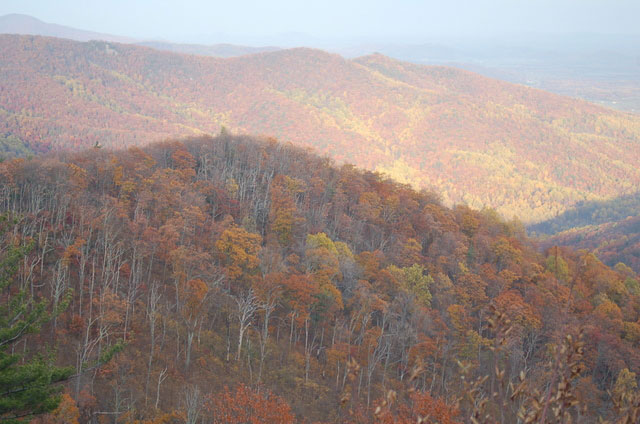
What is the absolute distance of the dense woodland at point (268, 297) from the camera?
76.3 ft

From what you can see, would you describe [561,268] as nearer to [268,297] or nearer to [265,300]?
[265,300]

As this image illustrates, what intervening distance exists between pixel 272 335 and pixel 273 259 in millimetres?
5517

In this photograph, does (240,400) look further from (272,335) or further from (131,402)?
(272,335)

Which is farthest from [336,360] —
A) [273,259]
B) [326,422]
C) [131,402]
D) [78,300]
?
[78,300]

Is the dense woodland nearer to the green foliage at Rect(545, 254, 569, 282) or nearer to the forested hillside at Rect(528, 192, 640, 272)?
the green foliage at Rect(545, 254, 569, 282)

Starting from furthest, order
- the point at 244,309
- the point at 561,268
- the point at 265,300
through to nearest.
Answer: the point at 561,268
the point at 265,300
the point at 244,309

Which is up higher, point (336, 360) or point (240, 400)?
point (240, 400)

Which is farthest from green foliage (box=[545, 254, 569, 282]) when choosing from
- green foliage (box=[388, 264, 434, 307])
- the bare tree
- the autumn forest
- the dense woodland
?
the bare tree

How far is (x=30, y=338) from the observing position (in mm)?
23391

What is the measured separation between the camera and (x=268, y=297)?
2902 centimetres

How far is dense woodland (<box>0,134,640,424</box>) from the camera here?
76.3ft

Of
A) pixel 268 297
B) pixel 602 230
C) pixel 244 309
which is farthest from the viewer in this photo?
pixel 602 230

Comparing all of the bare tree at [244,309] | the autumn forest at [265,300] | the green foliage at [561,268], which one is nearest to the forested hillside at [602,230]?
the autumn forest at [265,300]

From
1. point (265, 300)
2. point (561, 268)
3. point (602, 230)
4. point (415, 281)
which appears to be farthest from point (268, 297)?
point (602, 230)
